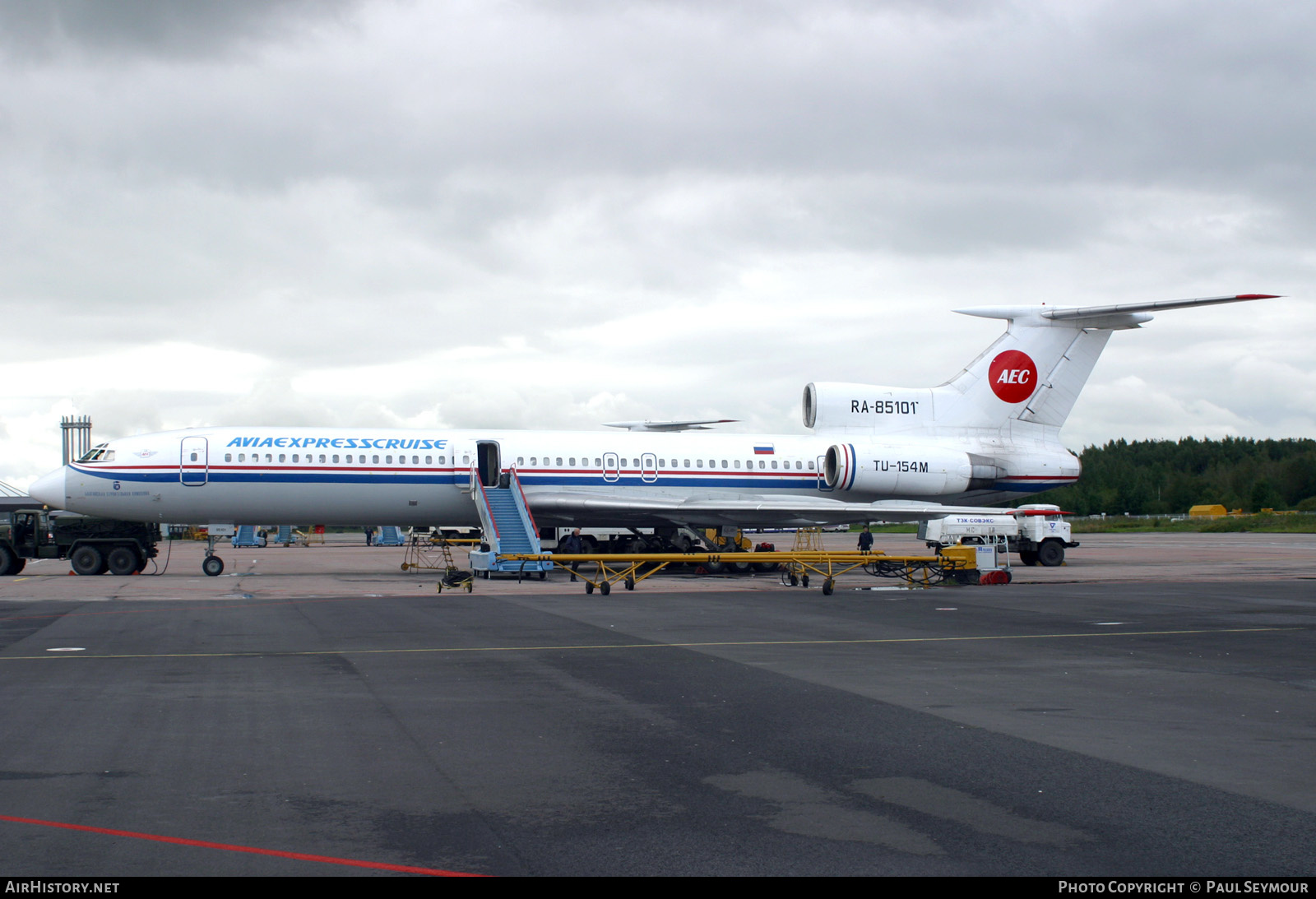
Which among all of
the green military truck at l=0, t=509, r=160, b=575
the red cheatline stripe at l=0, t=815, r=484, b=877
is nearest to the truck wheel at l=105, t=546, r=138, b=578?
the green military truck at l=0, t=509, r=160, b=575

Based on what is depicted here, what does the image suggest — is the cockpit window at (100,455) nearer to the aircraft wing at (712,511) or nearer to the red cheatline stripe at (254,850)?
the aircraft wing at (712,511)

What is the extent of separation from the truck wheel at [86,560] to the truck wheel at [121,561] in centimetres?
33

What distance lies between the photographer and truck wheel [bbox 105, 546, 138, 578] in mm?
30812

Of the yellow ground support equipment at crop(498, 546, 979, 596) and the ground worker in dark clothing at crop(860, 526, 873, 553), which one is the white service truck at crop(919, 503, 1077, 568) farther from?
the yellow ground support equipment at crop(498, 546, 979, 596)

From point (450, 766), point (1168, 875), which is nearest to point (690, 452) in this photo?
point (450, 766)

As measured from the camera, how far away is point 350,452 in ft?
101

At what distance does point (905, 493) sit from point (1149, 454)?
5056 inches

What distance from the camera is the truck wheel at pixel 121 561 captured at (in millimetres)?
30812

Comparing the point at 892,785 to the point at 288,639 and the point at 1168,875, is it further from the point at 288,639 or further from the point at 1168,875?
the point at 288,639

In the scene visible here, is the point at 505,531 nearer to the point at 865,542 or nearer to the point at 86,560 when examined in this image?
the point at 865,542

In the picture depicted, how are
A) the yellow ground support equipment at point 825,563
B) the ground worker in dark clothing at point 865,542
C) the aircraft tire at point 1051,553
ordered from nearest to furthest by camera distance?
the yellow ground support equipment at point 825,563 < the ground worker in dark clothing at point 865,542 < the aircraft tire at point 1051,553

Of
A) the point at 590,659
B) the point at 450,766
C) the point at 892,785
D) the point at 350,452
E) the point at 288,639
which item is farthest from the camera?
the point at 350,452

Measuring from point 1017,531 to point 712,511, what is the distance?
29.6 feet

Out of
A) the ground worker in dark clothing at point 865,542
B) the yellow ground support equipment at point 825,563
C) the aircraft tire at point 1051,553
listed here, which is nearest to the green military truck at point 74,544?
the yellow ground support equipment at point 825,563
